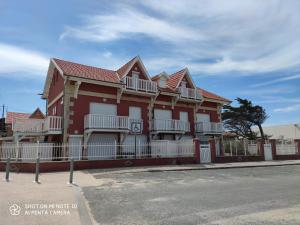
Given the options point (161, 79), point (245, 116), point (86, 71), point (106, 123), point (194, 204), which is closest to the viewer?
point (194, 204)

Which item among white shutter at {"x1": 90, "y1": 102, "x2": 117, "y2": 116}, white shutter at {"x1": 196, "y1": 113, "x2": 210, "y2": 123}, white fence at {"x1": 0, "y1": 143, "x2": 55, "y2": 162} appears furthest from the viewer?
white shutter at {"x1": 196, "y1": 113, "x2": 210, "y2": 123}

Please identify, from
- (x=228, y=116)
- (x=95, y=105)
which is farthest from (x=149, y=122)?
(x=228, y=116)

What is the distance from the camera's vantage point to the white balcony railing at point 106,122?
19.1 m

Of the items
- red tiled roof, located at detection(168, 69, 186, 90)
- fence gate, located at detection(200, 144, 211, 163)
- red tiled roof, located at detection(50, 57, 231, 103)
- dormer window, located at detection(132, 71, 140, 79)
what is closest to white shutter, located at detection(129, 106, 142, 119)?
dormer window, located at detection(132, 71, 140, 79)

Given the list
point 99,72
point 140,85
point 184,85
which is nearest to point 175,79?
point 184,85

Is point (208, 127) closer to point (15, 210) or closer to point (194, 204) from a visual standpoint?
point (194, 204)

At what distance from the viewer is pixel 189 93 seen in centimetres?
2605

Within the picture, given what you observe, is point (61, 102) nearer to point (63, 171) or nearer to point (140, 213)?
point (63, 171)

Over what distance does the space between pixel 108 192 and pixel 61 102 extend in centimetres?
1348

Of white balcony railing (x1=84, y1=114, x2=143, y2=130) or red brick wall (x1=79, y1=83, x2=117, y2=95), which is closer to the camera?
white balcony railing (x1=84, y1=114, x2=143, y2=130)

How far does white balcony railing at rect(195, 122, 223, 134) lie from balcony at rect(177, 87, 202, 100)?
2.61m

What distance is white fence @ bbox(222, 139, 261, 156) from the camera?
A: 930 inches

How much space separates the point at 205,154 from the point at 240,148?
520cm

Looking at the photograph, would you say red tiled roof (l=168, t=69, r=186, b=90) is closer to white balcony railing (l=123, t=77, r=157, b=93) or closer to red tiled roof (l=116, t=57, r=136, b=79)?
white balcony railing (l=123, t=77, r=157, b=93)
